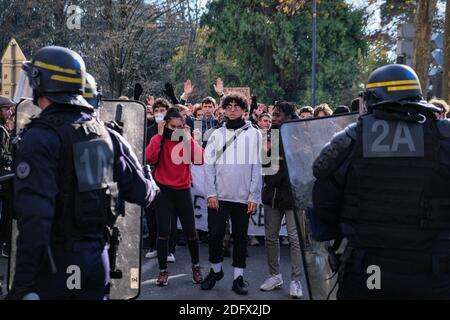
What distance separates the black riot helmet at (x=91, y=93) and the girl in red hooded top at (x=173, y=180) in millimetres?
2926

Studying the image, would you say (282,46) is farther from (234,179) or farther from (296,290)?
(296,290)

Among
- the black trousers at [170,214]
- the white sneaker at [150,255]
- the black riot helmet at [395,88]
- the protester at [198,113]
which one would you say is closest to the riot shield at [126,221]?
the black riot helmet at [395,88]

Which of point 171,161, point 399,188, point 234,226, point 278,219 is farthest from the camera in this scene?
point 171,161

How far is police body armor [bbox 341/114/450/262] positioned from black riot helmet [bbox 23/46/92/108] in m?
1.42

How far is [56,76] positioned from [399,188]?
176 centimetres

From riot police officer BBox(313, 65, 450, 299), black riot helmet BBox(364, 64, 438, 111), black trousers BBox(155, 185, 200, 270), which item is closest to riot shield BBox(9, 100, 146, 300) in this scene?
riot police officer BBox(313, 65, 450, 299)

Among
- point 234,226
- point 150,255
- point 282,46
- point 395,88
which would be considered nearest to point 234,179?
point 234,226

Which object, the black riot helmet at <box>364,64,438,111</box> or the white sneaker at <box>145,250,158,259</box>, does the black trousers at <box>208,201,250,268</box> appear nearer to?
the white sneaker at <box>145,250,158,259</box>

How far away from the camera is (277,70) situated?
33.2 meters

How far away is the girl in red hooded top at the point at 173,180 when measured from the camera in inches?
259

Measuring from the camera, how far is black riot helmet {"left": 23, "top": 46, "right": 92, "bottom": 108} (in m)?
3.22

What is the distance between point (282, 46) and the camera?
1231 inches

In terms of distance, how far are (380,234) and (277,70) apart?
30.5 m

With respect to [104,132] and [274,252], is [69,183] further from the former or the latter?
[274,252]
